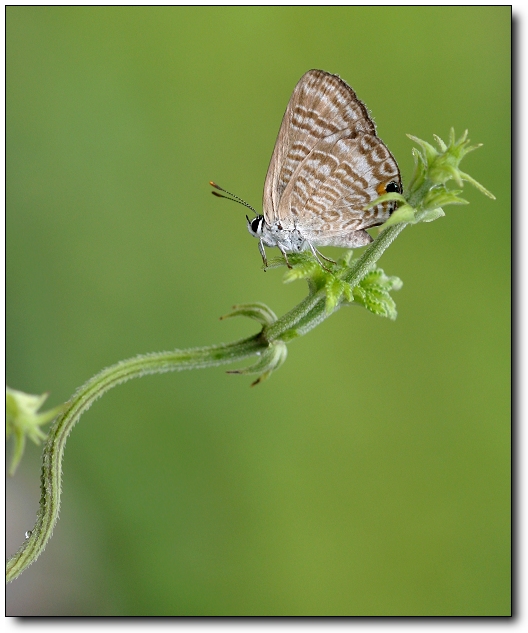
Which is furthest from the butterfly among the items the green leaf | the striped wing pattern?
the green leaf

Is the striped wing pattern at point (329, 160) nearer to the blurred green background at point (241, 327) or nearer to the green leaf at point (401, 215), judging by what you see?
the green leaf at point (401, 215)

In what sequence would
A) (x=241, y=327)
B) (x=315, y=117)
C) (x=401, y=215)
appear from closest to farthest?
1. (x=401, y=215)
2. (x=315, y=117)
3. (x=241, y=327)

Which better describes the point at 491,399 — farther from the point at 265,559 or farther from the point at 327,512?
the point at 265,559

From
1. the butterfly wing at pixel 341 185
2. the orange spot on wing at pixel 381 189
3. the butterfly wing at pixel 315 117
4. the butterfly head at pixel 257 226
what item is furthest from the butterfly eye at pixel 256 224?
the orange spot on wing at pixel 381 189

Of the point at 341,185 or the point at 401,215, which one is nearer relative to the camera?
the point at 401,215

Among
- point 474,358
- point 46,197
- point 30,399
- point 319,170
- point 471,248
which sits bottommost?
point 30,399

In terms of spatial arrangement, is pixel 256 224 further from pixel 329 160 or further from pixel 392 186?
pixel 392 186

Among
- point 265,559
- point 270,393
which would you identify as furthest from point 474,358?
point 265,559

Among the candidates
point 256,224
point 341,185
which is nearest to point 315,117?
point 341,185
